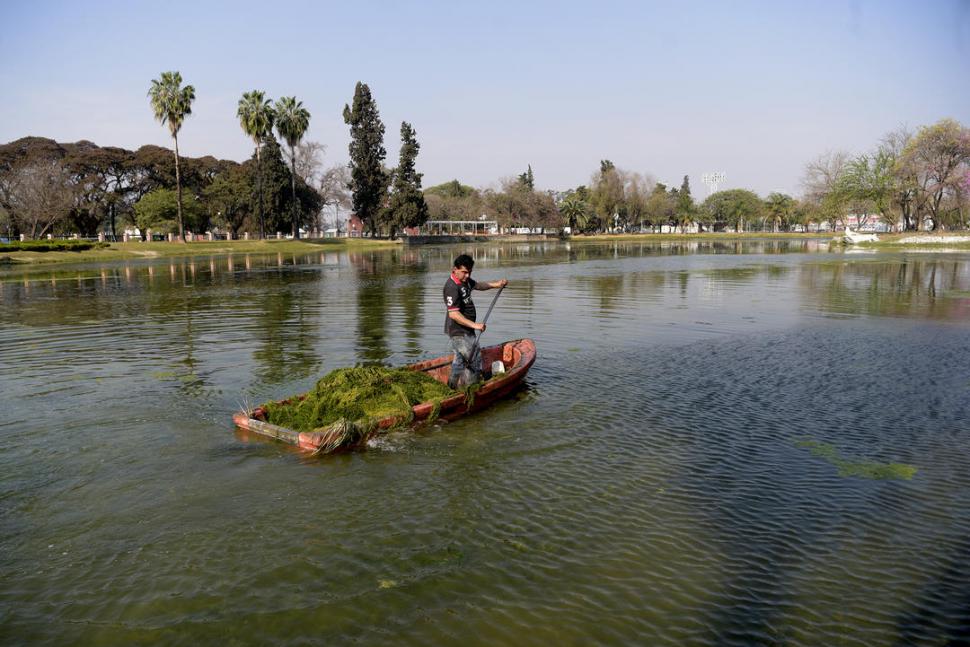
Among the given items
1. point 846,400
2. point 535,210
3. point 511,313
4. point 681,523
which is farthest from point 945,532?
point 535,210

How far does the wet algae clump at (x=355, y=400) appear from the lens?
9.41 metres

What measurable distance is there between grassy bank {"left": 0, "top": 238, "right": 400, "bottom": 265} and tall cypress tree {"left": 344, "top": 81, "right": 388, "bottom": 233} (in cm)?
713

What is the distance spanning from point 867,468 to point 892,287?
82.0 ft

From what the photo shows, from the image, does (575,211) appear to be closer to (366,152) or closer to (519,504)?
(366,152)

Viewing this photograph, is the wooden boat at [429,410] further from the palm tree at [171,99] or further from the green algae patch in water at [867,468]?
the palm tree at [171,99]

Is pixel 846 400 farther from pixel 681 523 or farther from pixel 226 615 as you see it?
pixel 226 615

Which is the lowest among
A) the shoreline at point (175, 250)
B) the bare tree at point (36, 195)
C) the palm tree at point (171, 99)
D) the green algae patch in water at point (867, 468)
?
the green algae patch in water at point (867, 468)

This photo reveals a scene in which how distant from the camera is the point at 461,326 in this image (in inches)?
443

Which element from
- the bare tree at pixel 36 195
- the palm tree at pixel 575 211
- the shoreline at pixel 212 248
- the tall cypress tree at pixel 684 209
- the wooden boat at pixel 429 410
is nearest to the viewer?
the wooden boat at pixel 429 410

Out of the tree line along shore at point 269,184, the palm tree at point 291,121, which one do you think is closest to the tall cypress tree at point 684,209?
the tree line along shore at point 269,184

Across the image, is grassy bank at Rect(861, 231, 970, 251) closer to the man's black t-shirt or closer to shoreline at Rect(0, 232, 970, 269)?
shoreline at Rect(0, 232, 970, 269)

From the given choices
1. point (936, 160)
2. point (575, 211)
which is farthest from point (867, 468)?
point (575, 211)

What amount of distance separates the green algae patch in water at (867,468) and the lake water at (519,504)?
0.07 meters

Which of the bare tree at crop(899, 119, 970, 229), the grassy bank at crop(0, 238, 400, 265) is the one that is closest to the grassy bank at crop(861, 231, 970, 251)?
the bare tree at crop(899, 119, 970, 229)
